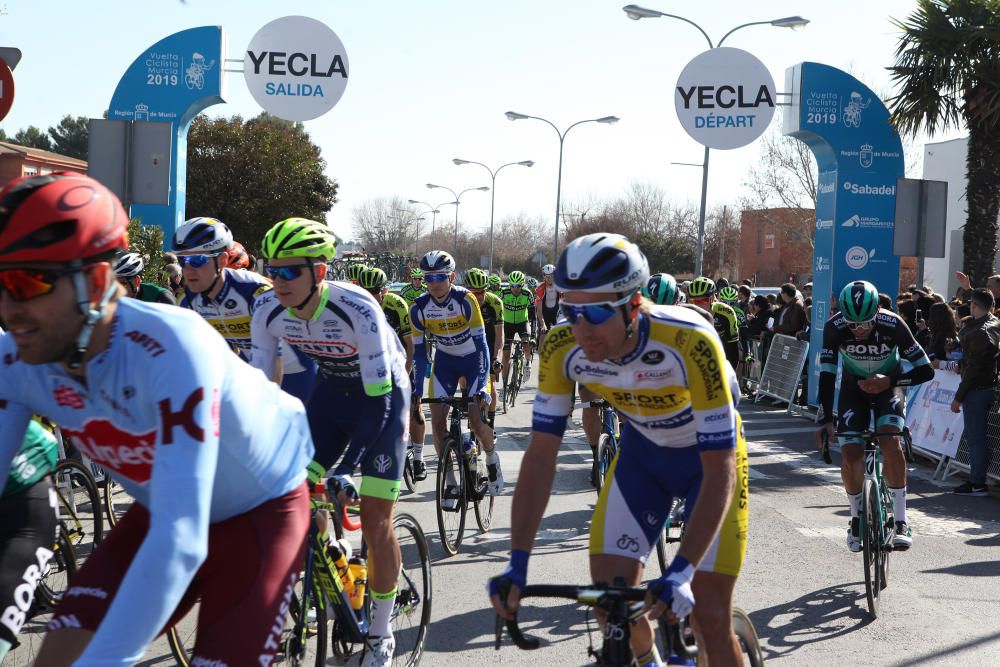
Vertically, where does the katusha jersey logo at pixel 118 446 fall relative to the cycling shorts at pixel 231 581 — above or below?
above

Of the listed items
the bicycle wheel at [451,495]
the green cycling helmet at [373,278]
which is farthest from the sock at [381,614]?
the green cycling helmet at [373,278]

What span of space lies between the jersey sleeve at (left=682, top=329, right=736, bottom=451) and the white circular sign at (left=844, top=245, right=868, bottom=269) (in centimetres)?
1401

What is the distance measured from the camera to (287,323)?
521 centimetres

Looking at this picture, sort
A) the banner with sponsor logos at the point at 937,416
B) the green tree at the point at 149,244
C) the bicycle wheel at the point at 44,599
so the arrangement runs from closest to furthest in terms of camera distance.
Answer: the bicycle wheel at the point at 44,599 < the banner with sponsor logos at the point at 937,416 < the green tree at the point at 149,244

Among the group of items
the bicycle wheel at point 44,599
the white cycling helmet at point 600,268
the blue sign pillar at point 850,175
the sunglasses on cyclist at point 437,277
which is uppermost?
the blue sign pillar at point 850,175

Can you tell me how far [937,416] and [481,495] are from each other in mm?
6536

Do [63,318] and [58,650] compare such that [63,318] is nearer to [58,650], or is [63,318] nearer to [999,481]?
[58,650]

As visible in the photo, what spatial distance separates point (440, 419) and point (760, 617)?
3634 millimetres

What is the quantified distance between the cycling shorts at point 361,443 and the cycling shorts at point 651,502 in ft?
4.11

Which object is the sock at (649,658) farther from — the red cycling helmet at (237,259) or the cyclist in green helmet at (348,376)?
the red cycling helmet at (237,259)

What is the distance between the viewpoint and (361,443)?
5066 mm

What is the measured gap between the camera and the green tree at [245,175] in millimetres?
45219

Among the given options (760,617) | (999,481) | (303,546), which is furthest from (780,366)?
(303,546)

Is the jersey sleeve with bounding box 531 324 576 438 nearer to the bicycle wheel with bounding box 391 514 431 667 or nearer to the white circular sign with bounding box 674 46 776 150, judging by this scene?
the bicycle wheel with bounding box 391 514 431 667
